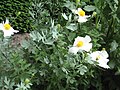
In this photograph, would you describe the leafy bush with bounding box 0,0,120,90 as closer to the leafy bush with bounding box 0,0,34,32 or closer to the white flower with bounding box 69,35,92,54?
the white flower with bounding box 69,35,92,54

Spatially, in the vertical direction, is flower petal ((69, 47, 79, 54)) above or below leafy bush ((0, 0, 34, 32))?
above

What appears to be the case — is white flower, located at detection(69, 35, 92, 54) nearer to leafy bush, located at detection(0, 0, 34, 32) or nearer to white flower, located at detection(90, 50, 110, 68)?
white flower, located at detection(90, 50, 110, 68)

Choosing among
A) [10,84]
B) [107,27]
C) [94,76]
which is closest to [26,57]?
[10,84]

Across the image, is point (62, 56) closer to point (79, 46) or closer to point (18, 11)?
point (79, 46)

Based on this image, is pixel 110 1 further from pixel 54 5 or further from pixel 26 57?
pixel 26 57

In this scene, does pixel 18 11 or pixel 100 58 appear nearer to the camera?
pixel 100 58

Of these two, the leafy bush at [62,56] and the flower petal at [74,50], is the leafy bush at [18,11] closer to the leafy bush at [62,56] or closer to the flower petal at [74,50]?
the leafy bush at [62,56]

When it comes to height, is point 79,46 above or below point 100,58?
above

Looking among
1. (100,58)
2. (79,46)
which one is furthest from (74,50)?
(100,58)

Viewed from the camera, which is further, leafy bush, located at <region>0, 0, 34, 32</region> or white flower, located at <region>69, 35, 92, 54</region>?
leafy bush, located at <region>0, 0, 34, 32</region>

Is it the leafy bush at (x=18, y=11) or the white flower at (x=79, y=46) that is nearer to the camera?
the white flower at (x=79, y=46)

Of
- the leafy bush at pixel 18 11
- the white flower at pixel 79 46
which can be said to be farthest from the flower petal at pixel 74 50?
the leafy bush at pixel 18 11

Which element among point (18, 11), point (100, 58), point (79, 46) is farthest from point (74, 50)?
point (18, 11)

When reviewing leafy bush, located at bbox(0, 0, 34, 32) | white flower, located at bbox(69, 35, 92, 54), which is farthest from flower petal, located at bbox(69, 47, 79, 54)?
leafy bush, located at bbox(0, 0, 34, 32)
